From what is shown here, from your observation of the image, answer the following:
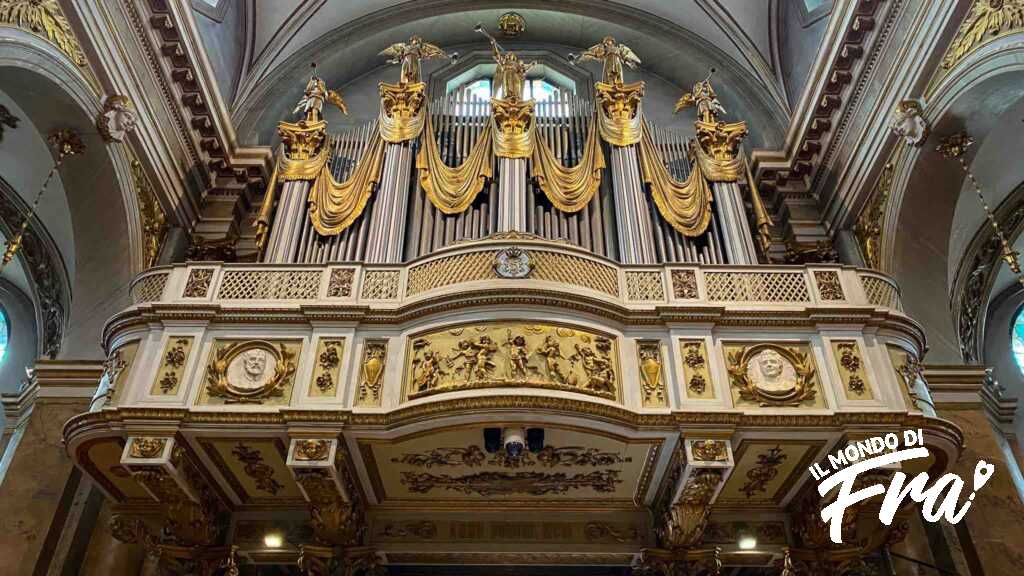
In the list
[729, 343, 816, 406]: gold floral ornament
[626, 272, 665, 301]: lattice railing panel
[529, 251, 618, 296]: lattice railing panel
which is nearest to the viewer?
[729, 343, 816, 406]: gold floral ornament

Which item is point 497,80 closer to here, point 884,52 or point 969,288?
point 884,52

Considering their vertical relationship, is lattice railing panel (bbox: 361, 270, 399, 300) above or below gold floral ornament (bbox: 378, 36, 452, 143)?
below

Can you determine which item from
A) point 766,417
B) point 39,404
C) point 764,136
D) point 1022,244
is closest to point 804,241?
point 764,136

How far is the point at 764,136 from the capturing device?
15211 millimetres

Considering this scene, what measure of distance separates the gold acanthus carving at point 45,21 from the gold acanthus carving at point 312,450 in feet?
19.3

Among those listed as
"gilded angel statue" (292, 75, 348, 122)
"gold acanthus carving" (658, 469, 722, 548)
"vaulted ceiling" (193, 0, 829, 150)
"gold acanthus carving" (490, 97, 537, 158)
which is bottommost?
"gold acanthus carving" (658, 469, 722, 548)

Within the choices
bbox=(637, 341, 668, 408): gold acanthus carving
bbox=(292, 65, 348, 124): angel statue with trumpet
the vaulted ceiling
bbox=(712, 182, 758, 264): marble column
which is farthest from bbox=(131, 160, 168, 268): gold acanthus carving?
bbox=(712, 182, 758, 264): marble column

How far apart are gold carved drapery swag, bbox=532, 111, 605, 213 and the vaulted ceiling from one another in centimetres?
391

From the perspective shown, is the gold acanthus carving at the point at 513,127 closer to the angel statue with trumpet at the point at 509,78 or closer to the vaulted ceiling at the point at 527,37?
the angel statue with trumpet at the point at 509,78

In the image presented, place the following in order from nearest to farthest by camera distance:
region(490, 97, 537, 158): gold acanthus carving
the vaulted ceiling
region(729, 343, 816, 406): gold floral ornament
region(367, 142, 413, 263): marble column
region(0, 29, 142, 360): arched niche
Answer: region(729, 343, 816, 406): gold floral ornament → region(0, 29, 142, 360): arched niche → region(367, 142, 413, 263): marble column → region(490, 97, 537, 158): gold acanthus carving → the vaulted ceiling

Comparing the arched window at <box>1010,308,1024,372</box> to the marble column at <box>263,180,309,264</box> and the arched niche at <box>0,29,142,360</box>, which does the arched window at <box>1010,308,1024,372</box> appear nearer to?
the marble column at <box>263,180,309,264</box>

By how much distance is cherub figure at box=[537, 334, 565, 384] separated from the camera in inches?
348

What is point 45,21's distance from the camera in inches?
391

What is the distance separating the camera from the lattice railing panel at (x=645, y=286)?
9.83 m
